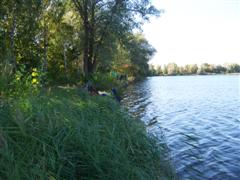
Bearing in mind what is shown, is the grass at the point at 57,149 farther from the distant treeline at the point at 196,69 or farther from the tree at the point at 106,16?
the distant treeline at the point at 196,69

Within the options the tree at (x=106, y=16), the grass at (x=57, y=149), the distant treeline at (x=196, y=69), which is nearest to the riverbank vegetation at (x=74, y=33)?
the tree at (x=106, y=16)

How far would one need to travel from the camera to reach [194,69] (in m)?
109

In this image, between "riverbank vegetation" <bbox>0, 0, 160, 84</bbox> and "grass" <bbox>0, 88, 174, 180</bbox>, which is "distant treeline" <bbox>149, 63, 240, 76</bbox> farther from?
"grass" <bbox>0, 88, 174, 180</bbox>

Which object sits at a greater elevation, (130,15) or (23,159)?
(130,15)

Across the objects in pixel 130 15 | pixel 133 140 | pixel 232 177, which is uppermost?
pixel 130 15

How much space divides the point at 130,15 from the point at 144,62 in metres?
34.4

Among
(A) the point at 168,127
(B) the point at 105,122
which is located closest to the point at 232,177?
(B) the point at 105,122

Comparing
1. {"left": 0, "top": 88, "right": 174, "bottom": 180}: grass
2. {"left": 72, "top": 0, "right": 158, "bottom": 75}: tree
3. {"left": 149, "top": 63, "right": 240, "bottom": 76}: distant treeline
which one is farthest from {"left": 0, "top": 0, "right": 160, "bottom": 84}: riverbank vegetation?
{"left": 149, "top": 63, "right": 240, "bottom": 76}: distant treeline

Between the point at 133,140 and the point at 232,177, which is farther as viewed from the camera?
the point at 232,177

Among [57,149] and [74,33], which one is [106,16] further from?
[57,149]

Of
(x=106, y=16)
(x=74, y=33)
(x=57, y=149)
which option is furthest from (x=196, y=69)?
(x=57, y=149)

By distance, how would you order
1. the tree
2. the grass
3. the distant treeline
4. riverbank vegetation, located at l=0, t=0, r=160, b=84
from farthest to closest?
the distant treeline, the tree, riverbank vegetation, located at l=0, t=0, r=160, b=84, the grass

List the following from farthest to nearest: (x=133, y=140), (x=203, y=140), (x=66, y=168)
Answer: (x=203, y=140) → (x=133, y=140) → (x=66, y=168)

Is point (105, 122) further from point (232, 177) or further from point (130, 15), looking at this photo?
point (130, 15)
